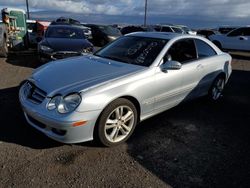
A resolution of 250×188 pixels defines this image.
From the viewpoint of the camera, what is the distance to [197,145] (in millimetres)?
3875

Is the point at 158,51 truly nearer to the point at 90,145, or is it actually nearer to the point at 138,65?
the point at 138,65

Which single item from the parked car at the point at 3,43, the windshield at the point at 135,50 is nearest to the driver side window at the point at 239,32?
the parked car at the point at 3,43

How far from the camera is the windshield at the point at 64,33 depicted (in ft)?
31.3

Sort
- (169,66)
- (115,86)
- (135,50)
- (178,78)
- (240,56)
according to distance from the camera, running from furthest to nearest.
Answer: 1. (240,56)
2. (135,50)
3. (178,78)
4. (169,66)
5. (115,86)

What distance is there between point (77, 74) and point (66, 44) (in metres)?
5.16

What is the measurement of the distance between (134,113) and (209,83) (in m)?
2.29

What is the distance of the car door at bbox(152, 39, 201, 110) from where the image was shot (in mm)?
4125

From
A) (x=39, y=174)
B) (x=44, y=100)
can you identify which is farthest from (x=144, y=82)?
(x=39, y=174)

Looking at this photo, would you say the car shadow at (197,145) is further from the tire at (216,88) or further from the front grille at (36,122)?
the front grille at (36,122)

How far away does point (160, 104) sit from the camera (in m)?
4.20

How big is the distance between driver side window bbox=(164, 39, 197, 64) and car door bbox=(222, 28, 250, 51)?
11.4m

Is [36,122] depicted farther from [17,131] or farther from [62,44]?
[62,44]

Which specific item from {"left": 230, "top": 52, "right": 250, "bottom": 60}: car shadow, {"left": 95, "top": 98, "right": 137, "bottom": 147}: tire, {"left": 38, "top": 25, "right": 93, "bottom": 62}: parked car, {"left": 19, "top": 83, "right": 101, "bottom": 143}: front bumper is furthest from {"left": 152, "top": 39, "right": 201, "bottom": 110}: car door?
{"left": 230, "top": 52, "right": 250, "bottom": 60}: car shadow

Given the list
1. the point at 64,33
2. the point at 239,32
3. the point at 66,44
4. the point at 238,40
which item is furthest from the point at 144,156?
the point at 239,32
